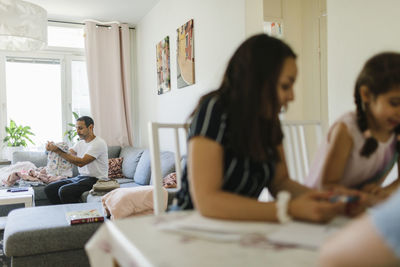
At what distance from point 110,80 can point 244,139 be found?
487 cm

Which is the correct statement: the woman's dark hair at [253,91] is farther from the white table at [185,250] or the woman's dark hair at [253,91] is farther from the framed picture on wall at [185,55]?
the framed picture on wall at [185,55]

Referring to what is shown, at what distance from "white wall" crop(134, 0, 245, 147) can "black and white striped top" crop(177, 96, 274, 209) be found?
140 cm

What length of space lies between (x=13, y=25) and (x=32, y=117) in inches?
87.8

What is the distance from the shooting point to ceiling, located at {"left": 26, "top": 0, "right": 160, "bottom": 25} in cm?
471

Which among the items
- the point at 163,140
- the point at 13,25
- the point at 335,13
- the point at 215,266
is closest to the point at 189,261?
the point at 215,266

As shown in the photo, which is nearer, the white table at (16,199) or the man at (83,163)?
the white table at (16,199)

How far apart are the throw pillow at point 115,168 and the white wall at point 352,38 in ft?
11.2

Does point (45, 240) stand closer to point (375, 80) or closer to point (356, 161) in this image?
point (356, 161)

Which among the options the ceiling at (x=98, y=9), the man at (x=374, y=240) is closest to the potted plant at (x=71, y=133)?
the ceiling at (x=98, y=9)

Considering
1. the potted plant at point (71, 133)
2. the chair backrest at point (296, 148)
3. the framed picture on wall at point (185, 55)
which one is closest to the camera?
the chair backrest at point (296, 148)

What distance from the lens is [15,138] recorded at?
5.01 m

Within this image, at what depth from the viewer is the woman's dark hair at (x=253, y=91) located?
93 cm

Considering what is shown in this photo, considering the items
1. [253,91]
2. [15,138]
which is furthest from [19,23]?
[253,91]

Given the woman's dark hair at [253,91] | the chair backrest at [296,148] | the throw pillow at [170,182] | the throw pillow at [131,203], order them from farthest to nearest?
1. the throw pillow at [170,182]
2. the throw pillow at [131,203]
3. the chair backrest at [296,148]
4. the woman's dark hair at [253,91]
